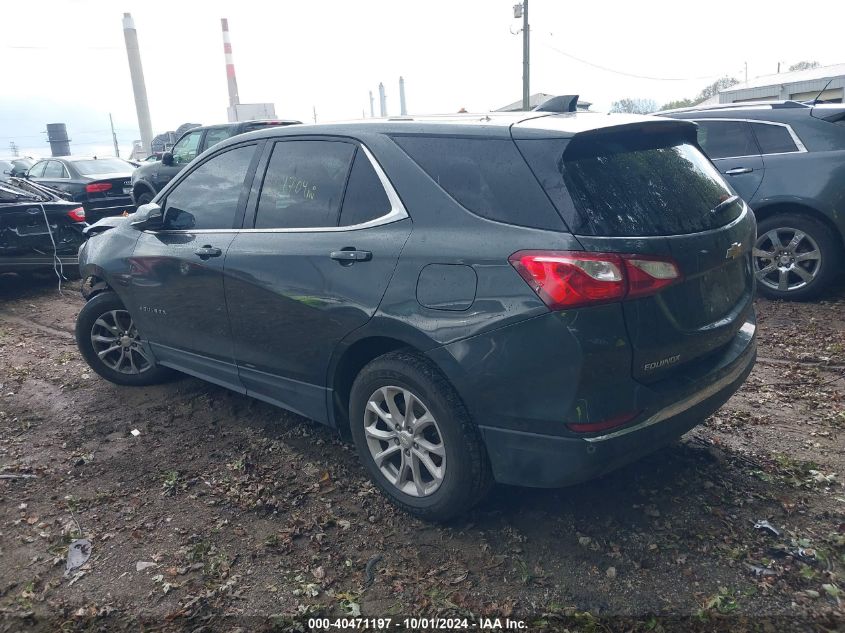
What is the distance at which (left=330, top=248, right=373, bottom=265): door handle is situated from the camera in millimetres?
3111

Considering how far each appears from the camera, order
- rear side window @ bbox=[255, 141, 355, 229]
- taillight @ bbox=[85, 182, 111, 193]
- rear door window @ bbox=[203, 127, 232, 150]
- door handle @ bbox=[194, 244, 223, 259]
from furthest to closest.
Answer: rear door window @ bbox=[203, 127, 232, 150]
taillight @ bbox=[85, 182, 111, 193]
door handle @ bbox=[194, 244, 223, 259]
rear side window @ bbox=[255, 141, 355, 229]

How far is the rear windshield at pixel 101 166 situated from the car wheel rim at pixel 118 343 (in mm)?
9083

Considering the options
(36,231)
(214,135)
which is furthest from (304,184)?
(214,135)

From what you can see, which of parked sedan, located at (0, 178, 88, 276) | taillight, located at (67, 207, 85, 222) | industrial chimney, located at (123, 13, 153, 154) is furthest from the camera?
industrial chimney, located at (123, 13, 153, 154)

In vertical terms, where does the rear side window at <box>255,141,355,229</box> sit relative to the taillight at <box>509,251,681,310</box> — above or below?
above

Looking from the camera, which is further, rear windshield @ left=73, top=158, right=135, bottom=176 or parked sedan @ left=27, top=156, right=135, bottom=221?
rear windshield @ left=73, top=158, right=135, bottom=176

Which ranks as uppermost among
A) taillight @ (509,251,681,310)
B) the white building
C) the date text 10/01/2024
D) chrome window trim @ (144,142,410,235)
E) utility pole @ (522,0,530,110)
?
utility pole @ (522,0,530,110)

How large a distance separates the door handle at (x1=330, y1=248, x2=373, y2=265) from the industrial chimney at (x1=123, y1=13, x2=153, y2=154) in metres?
62.4

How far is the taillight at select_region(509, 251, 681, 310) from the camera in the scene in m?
2.53

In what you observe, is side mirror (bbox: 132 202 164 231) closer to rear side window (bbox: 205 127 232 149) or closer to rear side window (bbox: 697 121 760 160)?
rear side window (bbox: 697 121 760 160)

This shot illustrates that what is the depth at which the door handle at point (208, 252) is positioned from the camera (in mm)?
3914

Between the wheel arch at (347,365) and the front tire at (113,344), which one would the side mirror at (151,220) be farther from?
the wheel arch at (347,365)

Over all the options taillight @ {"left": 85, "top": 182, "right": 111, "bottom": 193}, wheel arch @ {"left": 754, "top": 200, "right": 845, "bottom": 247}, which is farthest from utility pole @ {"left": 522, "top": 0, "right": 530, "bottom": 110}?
wheel arch @ {"left": 754, "top": 200, "right": 845, "bottom": 247}

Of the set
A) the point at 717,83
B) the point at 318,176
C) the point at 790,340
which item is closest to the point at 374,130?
the point at 318,176
